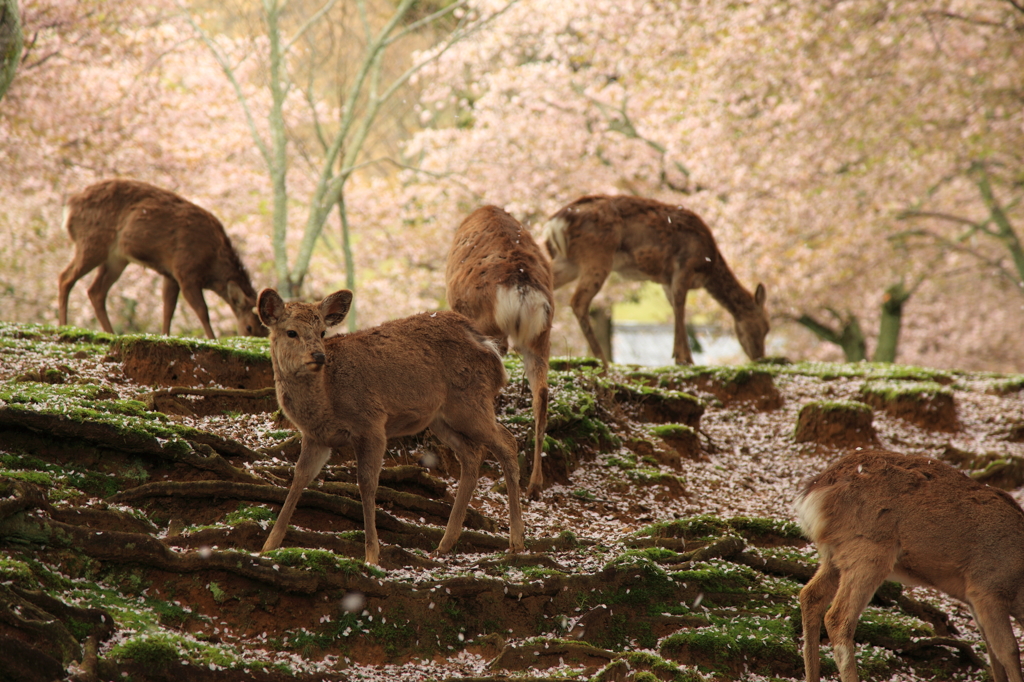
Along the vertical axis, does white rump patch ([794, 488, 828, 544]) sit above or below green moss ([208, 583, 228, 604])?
above

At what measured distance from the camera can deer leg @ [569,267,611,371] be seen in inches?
399

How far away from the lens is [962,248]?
20344mm

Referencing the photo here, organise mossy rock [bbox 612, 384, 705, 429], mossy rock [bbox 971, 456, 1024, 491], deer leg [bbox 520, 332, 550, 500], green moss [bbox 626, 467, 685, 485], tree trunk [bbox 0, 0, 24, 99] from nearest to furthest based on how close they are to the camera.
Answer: tree trunk [bbox 0, 0, 24, 99] < deer leg [bbox 520, 332, 550, 500] < green moss [bbox 626, 467, 685, 485] < mossy rock [bbox 971, 456, 1024, 491] < mossy rock [bbox 612, 384, 705, 429]

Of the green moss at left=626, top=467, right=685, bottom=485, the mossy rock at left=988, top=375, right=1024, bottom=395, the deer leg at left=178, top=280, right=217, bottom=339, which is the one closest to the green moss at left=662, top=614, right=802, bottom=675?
the green moss at left=626, top=467, right=685, bottom=485

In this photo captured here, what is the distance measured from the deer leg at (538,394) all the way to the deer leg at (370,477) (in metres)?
2.30

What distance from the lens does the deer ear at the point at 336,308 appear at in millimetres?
4902

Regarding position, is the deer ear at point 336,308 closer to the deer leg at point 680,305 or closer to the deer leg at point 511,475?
the deer leg at point 511,475

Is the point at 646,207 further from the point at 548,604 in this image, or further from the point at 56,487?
the point at 56,487

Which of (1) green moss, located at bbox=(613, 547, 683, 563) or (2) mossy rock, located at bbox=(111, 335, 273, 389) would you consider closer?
(1) green moss, located at bbox=(613, 547, 683, 563)

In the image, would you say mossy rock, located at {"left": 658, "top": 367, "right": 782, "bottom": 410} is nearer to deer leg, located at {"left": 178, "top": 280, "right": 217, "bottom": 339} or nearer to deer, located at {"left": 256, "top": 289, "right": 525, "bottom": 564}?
deer, located at {"left": 256, "top": 289, "right": 525, "bottom": 564}

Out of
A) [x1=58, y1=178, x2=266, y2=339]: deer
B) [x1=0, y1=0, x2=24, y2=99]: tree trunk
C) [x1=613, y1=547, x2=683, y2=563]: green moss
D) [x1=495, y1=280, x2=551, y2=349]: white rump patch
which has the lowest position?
[x1=613, y1=547, x2=683, y2=563]: green moss

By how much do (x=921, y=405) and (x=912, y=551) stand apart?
656 cm

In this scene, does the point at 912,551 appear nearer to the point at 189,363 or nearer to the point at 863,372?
the point at 189,363

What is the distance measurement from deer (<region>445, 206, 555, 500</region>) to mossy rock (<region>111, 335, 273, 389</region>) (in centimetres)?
184
